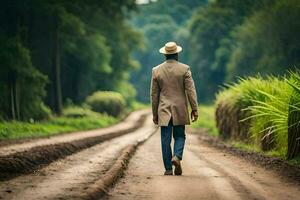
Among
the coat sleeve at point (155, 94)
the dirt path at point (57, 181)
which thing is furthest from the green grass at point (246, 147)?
the coat sleeve at point (155, 94)

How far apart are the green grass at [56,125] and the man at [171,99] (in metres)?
11.8

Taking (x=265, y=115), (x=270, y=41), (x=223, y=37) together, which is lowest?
(x=265, y=115)

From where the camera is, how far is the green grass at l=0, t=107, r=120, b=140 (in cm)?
2387

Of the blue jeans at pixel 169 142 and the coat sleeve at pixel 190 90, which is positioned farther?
the coat sleeve at pixel 190 90

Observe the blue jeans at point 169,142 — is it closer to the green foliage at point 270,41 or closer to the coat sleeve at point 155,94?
the coat sleeve at point 155,94

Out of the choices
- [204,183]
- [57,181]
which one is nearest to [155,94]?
[204,183]

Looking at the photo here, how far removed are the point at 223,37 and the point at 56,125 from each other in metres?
44.4

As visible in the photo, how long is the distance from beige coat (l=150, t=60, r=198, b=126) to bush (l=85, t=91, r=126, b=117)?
37472 millimetres

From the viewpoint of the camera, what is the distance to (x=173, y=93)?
1070cm

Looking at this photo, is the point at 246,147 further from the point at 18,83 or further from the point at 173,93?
the point at 18,83

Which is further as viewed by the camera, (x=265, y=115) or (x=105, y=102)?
(x=105, y=102)

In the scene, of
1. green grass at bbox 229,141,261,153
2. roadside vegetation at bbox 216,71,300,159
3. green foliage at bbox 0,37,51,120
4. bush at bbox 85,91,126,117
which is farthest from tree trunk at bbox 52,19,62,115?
green grass at bbox 229,141,261,153

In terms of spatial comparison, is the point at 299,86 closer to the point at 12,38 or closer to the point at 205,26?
the point at 12,38

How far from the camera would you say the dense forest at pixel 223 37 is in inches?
1836
